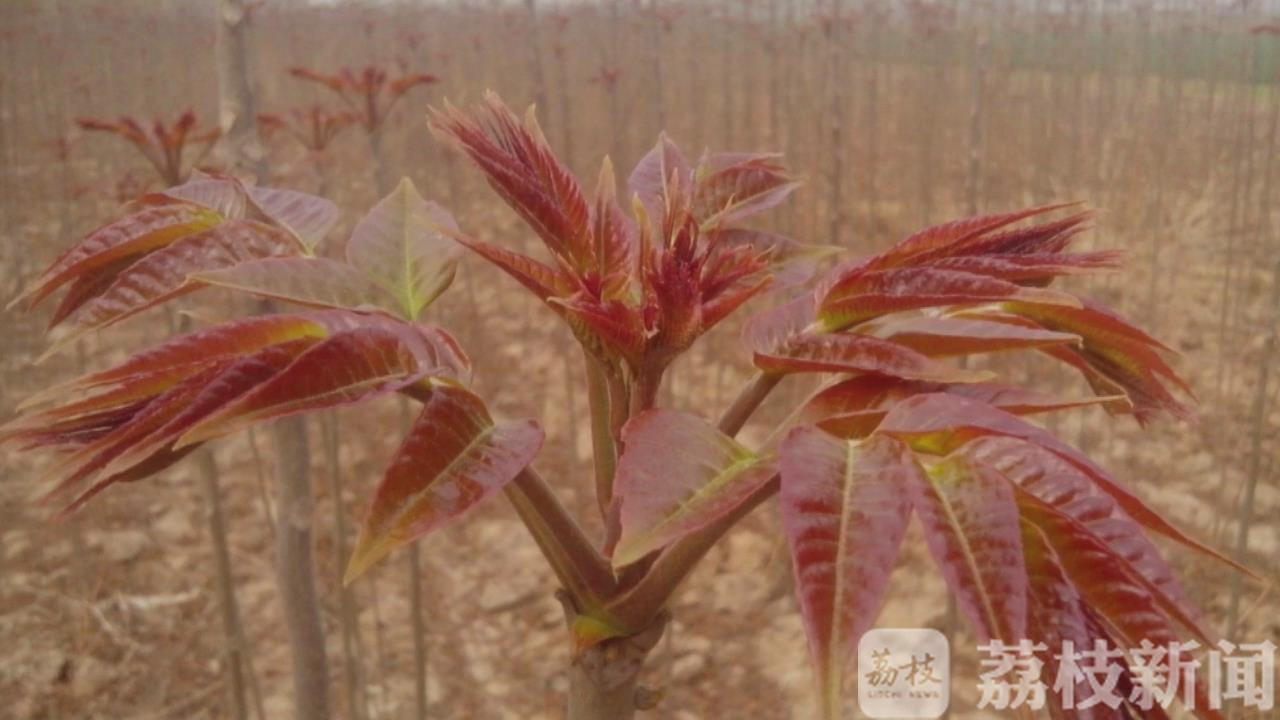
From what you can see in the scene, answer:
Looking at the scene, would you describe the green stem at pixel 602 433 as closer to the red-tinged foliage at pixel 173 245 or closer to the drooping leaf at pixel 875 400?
the drooping leaf at pixel 875 400

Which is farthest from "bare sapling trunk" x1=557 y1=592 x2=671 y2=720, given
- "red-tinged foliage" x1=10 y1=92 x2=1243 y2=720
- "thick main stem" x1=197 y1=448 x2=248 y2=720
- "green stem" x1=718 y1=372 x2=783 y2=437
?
"thick main stem" x1=197 y1=448 x2=248 y2=720

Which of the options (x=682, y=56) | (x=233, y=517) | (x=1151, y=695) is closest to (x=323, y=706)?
(x=1151, y=695)

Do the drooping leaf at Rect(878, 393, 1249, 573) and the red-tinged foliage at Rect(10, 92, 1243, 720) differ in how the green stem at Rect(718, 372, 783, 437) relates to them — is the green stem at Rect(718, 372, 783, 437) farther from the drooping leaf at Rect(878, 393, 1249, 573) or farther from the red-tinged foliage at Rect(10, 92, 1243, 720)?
the drooping leaf at Rect(878, 393, 1249, 573)

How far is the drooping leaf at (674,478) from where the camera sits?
46 cm

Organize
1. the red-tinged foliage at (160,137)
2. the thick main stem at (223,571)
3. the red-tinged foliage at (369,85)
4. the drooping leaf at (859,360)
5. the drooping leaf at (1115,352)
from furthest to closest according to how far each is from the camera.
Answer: the red-tinged foliage at (369,85) → the thick main stem at (223,571) → the red-tinged foliage at (160,137) → the drooping leaf at (1115,352) → the drooping leaf at (859,360)

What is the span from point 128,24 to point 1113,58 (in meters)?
11.5

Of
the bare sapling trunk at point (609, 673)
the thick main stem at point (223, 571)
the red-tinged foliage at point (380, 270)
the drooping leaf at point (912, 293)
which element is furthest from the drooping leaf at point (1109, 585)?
the thick main stem at point (223, 571)

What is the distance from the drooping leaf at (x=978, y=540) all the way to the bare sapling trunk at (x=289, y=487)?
1028mm

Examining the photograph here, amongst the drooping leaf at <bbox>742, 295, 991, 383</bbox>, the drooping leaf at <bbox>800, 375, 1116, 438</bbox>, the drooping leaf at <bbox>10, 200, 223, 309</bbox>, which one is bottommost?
the drooping leaf at <bbox>800, 375, 1116, 438</bbox>

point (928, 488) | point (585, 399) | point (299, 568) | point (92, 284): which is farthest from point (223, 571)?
point (585, 399)

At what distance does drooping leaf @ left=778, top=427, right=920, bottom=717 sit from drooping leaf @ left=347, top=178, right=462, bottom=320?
12.4 inches

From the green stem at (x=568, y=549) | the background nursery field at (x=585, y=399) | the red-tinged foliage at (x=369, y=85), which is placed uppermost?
the red-tinged foliage at (x=369, y=85)

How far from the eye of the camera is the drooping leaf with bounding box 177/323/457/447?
49cm

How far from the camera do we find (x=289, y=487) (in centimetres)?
138
